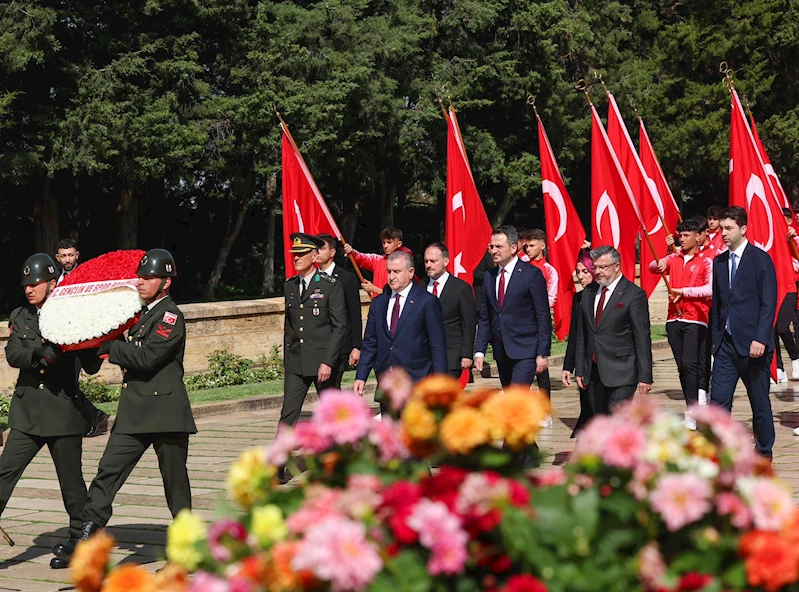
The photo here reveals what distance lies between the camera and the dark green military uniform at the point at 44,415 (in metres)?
7.17

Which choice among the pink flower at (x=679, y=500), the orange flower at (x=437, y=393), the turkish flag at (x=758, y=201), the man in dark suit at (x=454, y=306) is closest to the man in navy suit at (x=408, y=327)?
the man in dark suit at (x=454, y=306)

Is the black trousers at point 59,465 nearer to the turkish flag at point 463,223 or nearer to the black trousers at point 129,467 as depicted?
the black trousers at point 129,467

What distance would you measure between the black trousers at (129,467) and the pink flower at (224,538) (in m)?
4.25

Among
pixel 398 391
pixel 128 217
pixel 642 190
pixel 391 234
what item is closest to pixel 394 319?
pixel 391 234

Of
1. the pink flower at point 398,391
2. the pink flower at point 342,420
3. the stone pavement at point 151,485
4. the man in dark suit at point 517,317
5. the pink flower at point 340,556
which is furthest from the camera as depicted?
the man in dark suit at point 517,317

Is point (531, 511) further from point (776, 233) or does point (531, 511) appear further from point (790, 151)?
point (790, 151)

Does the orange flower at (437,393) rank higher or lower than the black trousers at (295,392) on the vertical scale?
higher

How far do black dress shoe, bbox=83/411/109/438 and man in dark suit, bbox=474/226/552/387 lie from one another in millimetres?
4206

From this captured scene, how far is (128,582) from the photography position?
8.75 feet

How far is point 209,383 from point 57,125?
1415cm

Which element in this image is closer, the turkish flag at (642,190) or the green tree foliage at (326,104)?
the turkish flag at (642,190)

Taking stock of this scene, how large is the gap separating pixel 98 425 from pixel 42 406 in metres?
5.31

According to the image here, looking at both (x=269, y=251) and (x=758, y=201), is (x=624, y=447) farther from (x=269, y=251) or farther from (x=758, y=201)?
(x=269, y=251)

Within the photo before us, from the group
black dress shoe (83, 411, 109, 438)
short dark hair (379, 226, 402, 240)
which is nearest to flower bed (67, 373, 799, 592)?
short dark hair (379, 226, 402, 240)
